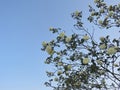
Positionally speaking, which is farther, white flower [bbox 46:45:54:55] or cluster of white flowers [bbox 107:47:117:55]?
white flower [bbox 46:45:54:55]

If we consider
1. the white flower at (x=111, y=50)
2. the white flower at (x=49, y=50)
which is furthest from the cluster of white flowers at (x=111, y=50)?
the white flower at (x=49, y=50)

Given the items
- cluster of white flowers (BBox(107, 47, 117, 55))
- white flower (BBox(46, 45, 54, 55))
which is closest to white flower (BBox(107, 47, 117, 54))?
cluster of white flowers (BBox(107, 47, 117, 55))

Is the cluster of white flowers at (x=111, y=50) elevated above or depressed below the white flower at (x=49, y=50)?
below

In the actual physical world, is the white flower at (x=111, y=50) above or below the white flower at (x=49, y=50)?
below

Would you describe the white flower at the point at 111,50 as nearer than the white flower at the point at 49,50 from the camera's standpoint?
Yes

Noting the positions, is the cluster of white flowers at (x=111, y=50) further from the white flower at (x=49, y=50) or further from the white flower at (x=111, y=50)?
the white flower at (x=49, y=50)

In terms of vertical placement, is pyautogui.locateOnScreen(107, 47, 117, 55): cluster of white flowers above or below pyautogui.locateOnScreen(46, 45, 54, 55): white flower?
below

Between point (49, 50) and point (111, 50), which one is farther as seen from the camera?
point (49, 50)

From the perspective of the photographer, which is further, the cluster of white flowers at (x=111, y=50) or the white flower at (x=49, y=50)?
the white flower at (x=49, y=50)

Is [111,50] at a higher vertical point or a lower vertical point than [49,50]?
Result: lower

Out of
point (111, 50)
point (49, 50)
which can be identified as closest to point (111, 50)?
point (111, 50)

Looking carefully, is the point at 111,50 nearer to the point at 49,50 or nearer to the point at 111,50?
the point at 111,50

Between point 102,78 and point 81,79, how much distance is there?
3.40ft

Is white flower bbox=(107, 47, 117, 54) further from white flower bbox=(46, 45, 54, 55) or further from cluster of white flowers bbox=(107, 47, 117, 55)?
white flower bbox=(46, 45, 54, 55)
